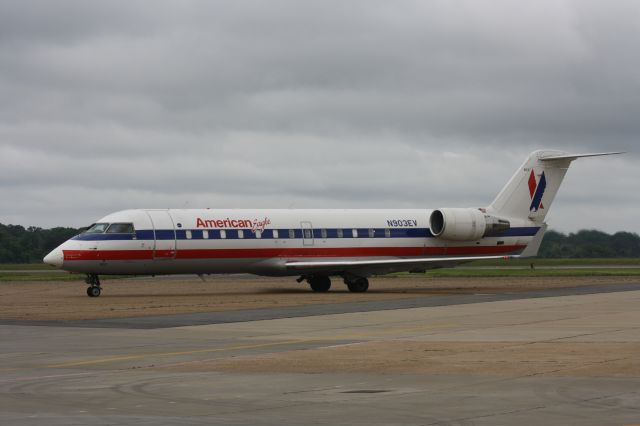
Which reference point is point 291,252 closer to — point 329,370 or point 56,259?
point 56,259

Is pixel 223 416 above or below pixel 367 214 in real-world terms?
below

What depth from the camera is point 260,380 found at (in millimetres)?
15578

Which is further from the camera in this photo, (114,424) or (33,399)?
(33,399)

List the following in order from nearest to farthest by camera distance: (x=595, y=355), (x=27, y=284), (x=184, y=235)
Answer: (x=595, y=355), (x=184, y=235), (x=27, y=284)

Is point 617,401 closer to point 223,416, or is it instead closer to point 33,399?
point 223,416

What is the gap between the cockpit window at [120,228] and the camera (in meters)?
41.9

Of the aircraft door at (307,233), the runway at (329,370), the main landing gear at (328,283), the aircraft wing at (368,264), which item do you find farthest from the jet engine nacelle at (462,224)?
the runway at (329,370)

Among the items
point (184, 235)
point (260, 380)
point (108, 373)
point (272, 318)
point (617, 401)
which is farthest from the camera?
point (184, 235)

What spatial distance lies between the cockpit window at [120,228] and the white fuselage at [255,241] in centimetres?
13

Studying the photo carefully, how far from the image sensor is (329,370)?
55.2 ft

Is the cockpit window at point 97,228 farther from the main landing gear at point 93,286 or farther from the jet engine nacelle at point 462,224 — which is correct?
the jet engine nacelle at point 462,224

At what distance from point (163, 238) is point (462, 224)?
14020 millimetres

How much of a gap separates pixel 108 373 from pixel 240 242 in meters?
27.4

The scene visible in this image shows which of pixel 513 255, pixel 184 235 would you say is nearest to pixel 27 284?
pixel 184 235
